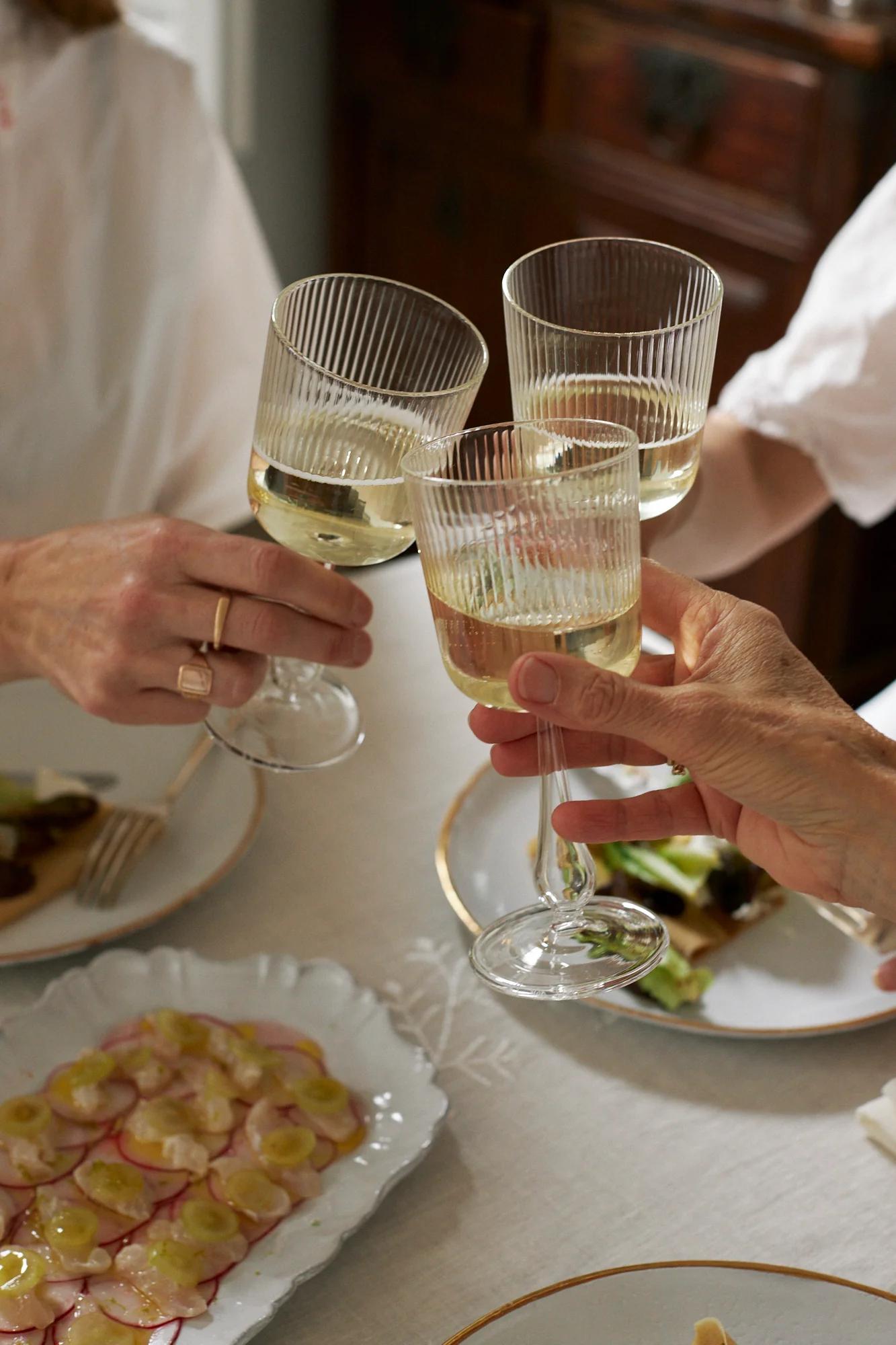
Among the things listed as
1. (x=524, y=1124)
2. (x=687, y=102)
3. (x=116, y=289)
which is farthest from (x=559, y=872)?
(x=687, y=102)

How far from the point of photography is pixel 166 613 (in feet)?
2.78

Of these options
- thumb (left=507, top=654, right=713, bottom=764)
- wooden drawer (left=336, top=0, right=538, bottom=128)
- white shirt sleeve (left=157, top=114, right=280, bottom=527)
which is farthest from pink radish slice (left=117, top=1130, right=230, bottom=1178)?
wooden drawer (left=336, top=0, right=538, bottom=128)

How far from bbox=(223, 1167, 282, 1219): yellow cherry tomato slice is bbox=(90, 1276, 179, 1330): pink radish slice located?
7cm

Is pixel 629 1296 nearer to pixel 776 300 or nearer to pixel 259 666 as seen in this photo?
pixel 259 666

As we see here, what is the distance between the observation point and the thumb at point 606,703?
2.06 feet

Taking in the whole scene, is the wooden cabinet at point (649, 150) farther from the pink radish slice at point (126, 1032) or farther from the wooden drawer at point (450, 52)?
the pink radish slice at point (126, 1032)

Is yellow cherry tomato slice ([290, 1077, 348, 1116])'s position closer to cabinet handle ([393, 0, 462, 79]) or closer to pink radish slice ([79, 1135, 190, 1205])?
pink radish slice ([79, 1135, 190, 1205])

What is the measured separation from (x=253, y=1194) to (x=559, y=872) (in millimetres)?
240

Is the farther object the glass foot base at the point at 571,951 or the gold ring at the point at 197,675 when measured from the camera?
the gold ring at the point at 197,675

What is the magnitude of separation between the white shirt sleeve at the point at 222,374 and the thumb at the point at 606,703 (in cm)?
128

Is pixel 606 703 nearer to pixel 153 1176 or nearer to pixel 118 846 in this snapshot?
pixel 153 1176

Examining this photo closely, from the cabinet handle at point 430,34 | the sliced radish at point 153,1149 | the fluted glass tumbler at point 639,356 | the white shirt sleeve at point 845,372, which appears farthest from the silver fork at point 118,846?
the cabinet handle at point 430,34

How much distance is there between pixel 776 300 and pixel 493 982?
5.97 ft

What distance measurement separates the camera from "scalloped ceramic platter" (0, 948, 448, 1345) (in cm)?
72
